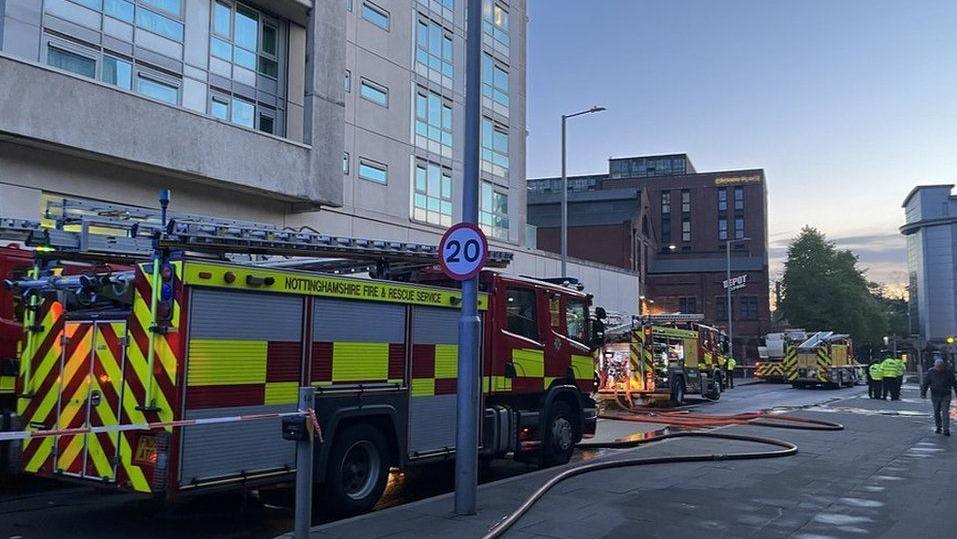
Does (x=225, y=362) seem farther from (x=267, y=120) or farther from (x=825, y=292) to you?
(x=825, y=292)

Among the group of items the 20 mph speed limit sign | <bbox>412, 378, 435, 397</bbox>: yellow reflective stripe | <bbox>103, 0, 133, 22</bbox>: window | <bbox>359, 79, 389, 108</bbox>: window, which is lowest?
<bbox>412, 378, 435, 397</bbox>: yellow reflective stripe

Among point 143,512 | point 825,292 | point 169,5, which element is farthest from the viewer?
point 825,292

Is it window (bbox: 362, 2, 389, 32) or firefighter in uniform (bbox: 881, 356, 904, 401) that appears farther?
firefighter in uniform (bbox: 881, 356, 904, 401)

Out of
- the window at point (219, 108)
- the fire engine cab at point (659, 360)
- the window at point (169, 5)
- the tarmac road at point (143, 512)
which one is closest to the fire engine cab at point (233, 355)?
the tarmac road at point (143, 512)

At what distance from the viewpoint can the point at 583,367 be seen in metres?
11.2

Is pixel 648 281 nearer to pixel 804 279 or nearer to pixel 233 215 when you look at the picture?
pixel 804 279

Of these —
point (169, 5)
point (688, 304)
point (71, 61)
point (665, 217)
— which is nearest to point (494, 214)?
point (169, 5)

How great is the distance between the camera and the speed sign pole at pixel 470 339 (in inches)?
279

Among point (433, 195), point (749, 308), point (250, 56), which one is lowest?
point (749, 308)

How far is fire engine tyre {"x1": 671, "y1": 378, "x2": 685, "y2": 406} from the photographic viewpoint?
75.8 feet

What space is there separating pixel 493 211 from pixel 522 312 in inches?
869

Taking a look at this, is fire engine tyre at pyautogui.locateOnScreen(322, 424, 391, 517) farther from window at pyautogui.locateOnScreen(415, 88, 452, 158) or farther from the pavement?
window at pyautogui.locateOnScreen(415, 88, 452, 158)

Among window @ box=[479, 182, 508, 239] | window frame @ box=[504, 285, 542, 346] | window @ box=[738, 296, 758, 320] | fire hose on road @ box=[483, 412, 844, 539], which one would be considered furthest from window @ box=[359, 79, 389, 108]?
window @ box=[738, 296, 758, 320]

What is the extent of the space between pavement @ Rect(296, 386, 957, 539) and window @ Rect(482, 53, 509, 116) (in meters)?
22.1
